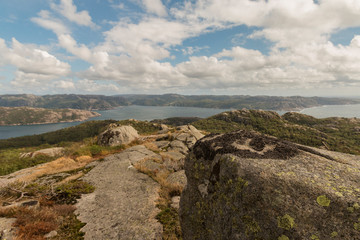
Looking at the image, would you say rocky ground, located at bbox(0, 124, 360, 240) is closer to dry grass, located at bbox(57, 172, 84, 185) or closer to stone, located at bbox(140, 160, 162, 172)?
dry grass, located at bbox(57, 172, 84, 185)

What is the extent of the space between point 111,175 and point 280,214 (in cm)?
1208

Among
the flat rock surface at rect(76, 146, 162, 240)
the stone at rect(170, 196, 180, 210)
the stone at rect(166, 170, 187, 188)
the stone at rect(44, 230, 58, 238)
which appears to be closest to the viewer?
the stone at rect(44, 230, 58, 238)

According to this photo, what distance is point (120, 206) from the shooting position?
27.0 ft

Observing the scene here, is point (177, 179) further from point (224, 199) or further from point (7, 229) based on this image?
point (7, 229)

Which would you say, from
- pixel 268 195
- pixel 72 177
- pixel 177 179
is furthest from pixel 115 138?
pixel 268 195

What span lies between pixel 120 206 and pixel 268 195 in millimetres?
7554

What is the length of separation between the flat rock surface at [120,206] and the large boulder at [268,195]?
2.13 m

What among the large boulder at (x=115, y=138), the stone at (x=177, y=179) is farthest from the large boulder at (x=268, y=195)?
the large boulder at (x=115, y=138)

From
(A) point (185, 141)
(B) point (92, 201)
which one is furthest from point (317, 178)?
(A) point (185, 141)

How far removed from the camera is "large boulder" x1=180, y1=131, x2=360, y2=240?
3.01m

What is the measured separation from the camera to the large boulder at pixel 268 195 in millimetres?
3012

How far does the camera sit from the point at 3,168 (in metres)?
18.0

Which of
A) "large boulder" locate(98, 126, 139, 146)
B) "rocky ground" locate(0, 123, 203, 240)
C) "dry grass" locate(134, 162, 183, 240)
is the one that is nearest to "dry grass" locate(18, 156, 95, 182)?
"rocky ground" locate(0, 123, 203, 240)

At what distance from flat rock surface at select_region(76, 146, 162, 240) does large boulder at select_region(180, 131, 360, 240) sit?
213cm
